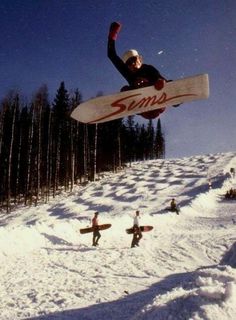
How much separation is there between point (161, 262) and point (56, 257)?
3660mm

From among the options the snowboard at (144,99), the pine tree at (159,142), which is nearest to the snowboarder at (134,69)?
the snowboard at (144,99)

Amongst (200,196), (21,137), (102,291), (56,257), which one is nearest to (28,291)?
(102,291)

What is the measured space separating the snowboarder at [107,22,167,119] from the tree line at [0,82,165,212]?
80.1ft

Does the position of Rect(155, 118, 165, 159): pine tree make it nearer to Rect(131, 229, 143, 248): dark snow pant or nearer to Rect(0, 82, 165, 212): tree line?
Rect(0, 82, 165, 212): tree line

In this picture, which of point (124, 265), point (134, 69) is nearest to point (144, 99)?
point (134, 69)

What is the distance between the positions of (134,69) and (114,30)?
0.79m

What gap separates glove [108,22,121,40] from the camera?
6.51 metres

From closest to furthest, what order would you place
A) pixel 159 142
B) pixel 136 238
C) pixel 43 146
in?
pixel 136 238 < pixel 43 146 < pixel 159 142

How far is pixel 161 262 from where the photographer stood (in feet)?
42.7

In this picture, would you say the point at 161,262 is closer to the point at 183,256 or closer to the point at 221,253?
the point at 183,256

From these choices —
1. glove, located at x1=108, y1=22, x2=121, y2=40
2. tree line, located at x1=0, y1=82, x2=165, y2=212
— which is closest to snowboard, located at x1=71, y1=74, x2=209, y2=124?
glove, located at x1=108, y1=22, x2=121, y2=40

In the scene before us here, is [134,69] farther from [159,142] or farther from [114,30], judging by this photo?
[159,142]

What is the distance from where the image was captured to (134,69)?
23.1 ft

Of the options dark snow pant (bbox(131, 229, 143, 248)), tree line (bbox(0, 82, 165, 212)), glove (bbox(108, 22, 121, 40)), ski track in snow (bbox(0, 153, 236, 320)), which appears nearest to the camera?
glove (bbox(108, 22, 121, 40))
